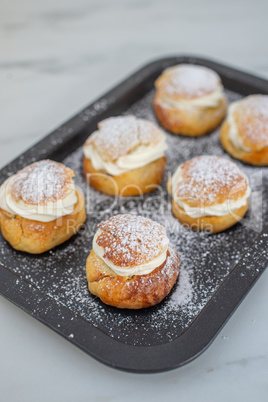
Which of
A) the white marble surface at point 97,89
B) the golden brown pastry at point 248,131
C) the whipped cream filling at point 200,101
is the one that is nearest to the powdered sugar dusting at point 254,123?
the golden brown pastry at point 248,131

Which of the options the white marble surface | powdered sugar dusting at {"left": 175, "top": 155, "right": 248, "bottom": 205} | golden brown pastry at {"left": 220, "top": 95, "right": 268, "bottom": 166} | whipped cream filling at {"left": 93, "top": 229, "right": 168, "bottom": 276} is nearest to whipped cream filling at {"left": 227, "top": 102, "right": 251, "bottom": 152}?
golden brown pastry at {"left": 220, "top": 95, "right": 268, "bottom": 166}

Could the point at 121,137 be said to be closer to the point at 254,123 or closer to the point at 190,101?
the point at 190,101

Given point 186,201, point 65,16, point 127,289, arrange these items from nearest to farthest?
point 127,289 → point 186,201 → point 65,16

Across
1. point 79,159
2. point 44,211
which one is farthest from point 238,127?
point 44,211

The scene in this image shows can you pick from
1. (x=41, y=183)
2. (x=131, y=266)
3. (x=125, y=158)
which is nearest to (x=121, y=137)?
(x=125, y=158)

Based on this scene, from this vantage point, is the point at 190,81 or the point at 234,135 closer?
the point at 234,135

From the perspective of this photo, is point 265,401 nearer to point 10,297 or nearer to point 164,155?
point 10,297
